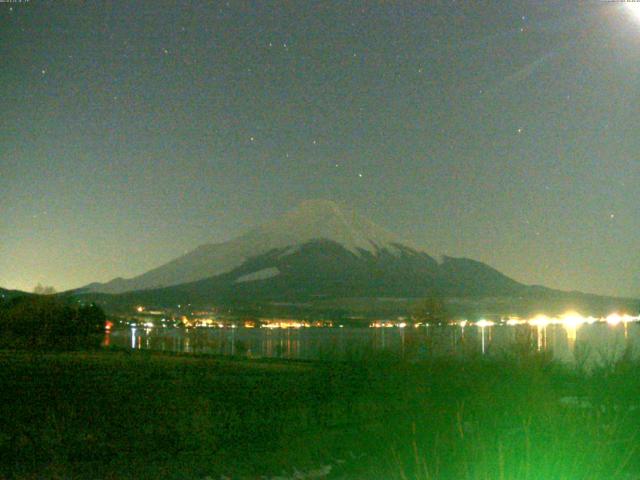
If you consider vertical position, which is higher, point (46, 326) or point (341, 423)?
point (46, 326)

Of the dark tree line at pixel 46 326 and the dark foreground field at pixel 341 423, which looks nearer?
the dark foreground field at pixel 341 423

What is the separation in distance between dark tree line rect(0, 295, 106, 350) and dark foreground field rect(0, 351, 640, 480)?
71.9 feet

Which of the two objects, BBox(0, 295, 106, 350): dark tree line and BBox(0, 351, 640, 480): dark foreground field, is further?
BBox(0, 295, 106, 350): dark tree line

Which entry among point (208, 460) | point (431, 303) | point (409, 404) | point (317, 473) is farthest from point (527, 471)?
point (431, 303)

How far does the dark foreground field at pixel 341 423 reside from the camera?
1080 centimetres

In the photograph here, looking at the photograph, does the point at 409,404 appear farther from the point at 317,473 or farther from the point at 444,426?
the point at 317,473

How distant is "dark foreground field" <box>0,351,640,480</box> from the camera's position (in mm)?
10797

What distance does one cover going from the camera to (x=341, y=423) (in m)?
15.7

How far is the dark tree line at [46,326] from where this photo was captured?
4466cm

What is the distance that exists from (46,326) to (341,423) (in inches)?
1301

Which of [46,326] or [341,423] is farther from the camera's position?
[46,326]

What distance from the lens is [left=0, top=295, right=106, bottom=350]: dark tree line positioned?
4466cm

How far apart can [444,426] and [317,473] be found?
354cm

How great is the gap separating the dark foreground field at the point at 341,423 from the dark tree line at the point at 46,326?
21.9m
